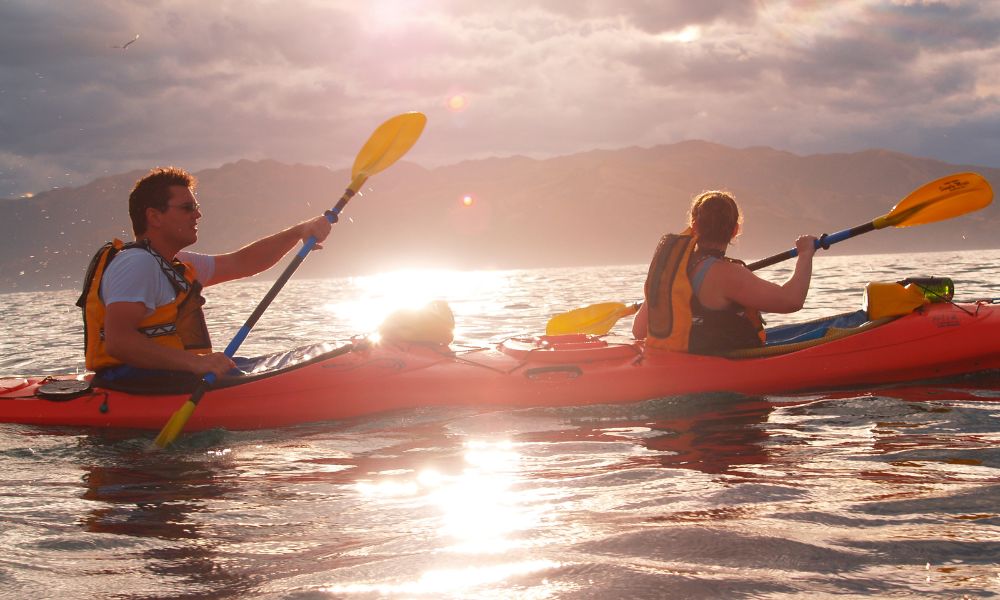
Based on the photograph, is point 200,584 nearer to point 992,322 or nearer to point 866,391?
point 866,391

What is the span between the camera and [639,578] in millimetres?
2238

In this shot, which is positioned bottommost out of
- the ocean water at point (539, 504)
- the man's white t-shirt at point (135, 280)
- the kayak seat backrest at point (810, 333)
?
the ocean water at point (539, 504)

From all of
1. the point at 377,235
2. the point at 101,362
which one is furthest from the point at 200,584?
the point at 377,235

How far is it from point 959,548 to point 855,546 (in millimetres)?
263

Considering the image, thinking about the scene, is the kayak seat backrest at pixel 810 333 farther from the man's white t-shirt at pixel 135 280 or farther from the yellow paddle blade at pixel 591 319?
the man's white t-shirt at pixel 135 280

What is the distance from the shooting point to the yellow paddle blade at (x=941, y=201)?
235 inches

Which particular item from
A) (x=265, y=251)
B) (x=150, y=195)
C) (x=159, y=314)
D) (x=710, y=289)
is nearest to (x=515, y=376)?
(x=710, y=289)

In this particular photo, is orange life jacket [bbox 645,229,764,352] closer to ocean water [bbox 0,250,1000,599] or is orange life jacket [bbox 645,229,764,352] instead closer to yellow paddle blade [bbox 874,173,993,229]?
ocean water [bbox 0,250,1000,599]

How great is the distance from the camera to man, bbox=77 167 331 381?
4387 mm

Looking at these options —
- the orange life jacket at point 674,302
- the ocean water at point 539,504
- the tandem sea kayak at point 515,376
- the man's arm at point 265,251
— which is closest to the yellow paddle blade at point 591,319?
the tandem sea kayak at point 515,376

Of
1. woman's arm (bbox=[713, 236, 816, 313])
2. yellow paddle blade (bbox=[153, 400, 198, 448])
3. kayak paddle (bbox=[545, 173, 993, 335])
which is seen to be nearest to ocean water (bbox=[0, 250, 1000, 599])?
yellow paddle blade (bbox=[153, 400, 198, 448])

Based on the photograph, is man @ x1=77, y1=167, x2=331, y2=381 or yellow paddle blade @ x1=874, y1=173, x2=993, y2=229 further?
yellow paddle blade @ x1=874, y1=173, x2=993, y2=229

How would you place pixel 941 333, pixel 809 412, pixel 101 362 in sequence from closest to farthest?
pixel 809 412 < pixel 101 362 < pixel 941 333

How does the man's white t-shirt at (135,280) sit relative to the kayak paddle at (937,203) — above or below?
below
